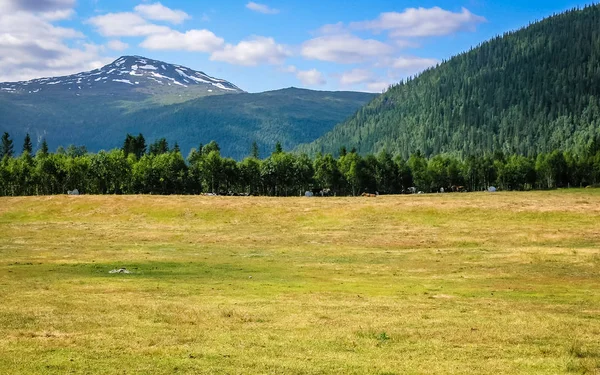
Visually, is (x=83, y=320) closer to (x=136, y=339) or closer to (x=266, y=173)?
(x=136, y=339)

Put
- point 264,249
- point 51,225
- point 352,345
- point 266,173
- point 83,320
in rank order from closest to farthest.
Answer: point 352,345, point 83,320, point 264,249, point 51,225, point 266,173

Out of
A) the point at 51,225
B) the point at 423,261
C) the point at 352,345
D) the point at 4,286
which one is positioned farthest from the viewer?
the point at 51,225

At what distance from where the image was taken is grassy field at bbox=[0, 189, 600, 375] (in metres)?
22.8

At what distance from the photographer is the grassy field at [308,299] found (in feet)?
74.8

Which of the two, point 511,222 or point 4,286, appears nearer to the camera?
point 4,286

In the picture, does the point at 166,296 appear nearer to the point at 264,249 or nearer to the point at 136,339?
the point at 136,339

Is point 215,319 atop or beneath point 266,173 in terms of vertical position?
beneath

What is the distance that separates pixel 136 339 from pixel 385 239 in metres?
60.8

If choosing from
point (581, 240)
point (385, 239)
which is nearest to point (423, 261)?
point (385, 239)

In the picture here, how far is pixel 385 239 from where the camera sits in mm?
83125

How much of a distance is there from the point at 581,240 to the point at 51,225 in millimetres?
90566

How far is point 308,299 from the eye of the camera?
125ft

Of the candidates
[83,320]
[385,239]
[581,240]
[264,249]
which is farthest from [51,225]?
[581,240]

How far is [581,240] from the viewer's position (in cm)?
7569
